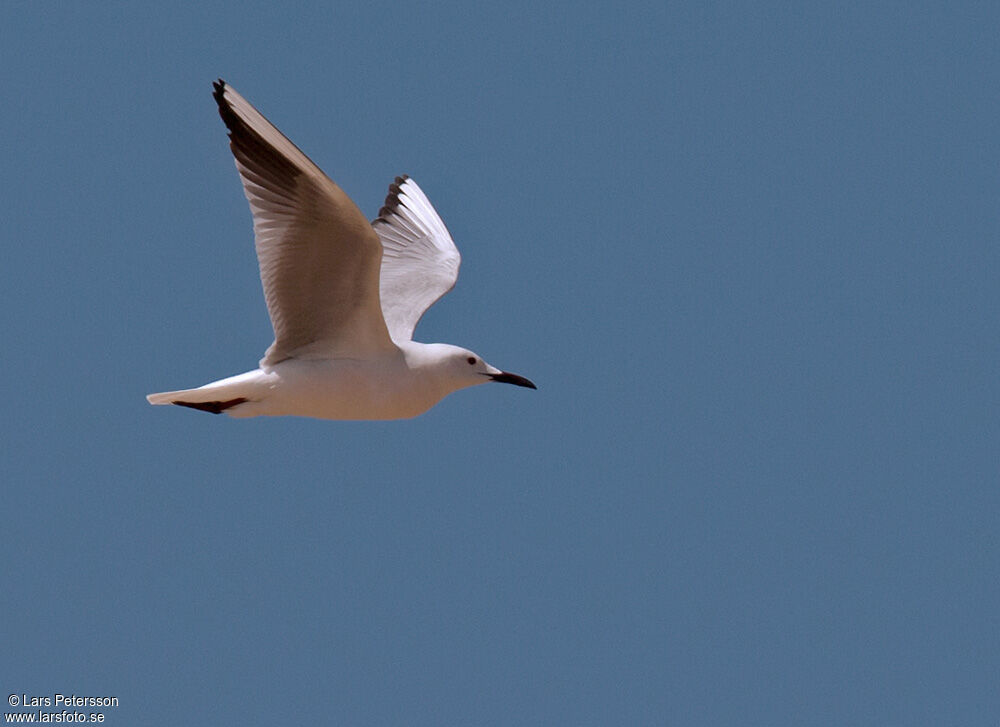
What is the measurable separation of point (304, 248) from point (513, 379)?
5.22 feet

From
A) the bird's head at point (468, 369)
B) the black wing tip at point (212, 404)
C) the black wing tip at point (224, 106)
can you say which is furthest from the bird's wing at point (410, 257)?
the black wing tip at point (224, 106)

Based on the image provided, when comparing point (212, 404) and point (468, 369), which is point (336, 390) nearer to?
point (212, 404)

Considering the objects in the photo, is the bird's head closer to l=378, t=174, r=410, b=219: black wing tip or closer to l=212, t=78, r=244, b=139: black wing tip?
l=212, t=78, r=244, b=139: black wing tip

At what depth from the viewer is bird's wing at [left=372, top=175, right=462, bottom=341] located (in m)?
9.70

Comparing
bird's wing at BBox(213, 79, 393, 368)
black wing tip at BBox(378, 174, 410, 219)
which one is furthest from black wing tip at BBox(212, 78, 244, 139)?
black wing tip at BBox(378, 174, 410, 219)

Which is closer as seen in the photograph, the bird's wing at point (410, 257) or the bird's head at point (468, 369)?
the bird's head at point (468, 369)

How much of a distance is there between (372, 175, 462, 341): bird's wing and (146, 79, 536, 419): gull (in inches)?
31.5

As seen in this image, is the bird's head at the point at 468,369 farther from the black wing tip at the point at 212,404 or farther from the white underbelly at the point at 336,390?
the black wing tip at the point at 212,404

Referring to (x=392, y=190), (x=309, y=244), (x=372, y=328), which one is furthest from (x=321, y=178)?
(x=392, y=190)

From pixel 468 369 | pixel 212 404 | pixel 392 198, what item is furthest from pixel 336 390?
pixel 392 198

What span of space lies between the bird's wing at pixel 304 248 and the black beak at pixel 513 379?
2.57 feet

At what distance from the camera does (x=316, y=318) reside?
8.34 metres

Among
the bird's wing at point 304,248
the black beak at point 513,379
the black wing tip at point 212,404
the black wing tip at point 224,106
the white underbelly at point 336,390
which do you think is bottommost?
the black wing tip at point 212,404

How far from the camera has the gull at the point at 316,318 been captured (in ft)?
25.5
